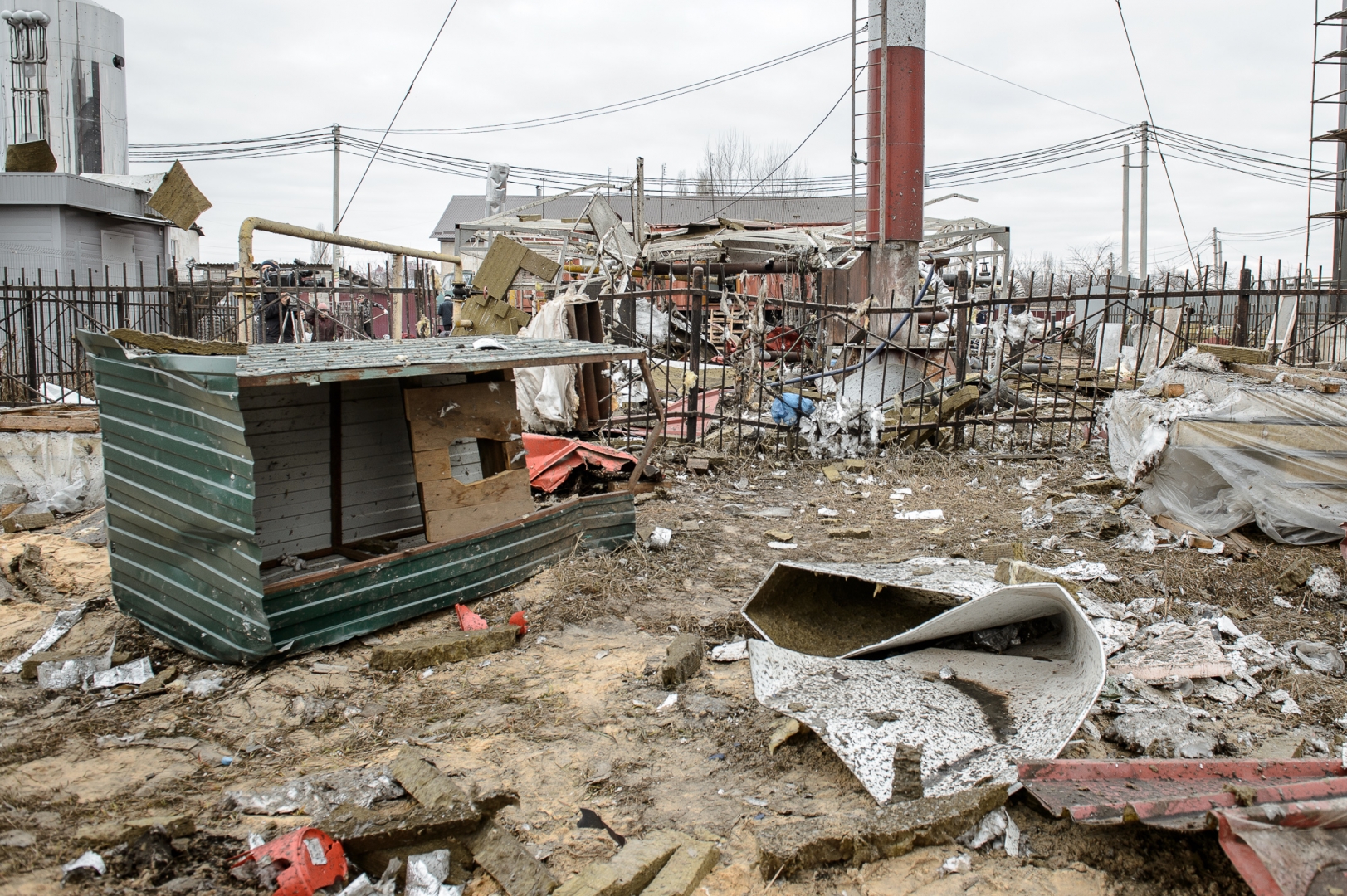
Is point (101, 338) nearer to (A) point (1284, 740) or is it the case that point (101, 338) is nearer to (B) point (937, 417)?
(A) point (1284, 740)

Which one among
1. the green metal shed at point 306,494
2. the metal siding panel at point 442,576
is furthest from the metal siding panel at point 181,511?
the metal siding panel at point 442,576

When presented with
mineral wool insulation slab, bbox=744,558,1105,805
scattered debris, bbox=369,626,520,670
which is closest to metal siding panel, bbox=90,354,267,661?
scattered debris, bbox=369,626,520,670

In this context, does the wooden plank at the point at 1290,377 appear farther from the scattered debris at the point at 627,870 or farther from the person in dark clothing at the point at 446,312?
the person in dark clothing at the point at 446,312

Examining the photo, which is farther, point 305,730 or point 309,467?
point 309,467

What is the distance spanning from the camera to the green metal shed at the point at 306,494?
4461mm

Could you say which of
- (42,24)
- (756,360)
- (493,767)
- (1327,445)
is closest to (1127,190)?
(756,360)

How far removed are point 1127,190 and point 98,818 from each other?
116 ft

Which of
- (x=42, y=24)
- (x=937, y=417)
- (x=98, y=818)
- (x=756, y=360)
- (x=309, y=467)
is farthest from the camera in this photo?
(x=42, y=24)

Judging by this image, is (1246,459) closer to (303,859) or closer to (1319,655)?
(1319,655)

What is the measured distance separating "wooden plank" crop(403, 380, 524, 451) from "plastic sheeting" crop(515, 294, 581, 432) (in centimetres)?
389

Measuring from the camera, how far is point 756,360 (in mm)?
11898

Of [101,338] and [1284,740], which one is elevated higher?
[101,338]

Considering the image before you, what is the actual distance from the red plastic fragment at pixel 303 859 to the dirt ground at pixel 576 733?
0.14 meters

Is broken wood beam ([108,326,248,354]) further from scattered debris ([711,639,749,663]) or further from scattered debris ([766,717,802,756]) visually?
scattered debris ([766,717,802,756])
